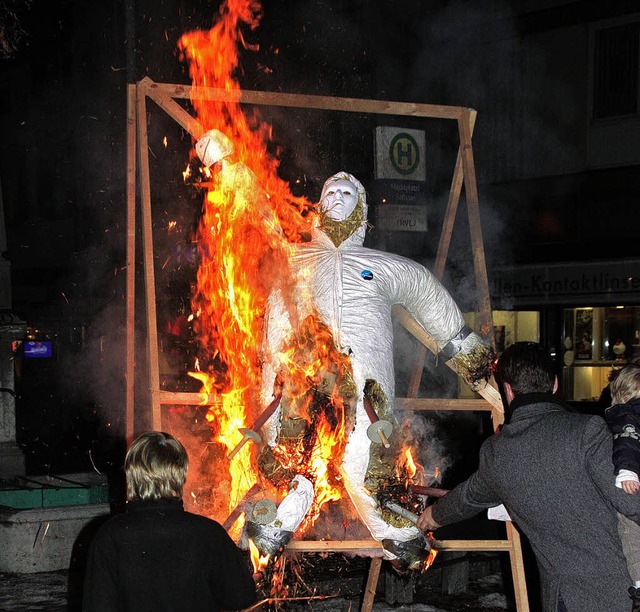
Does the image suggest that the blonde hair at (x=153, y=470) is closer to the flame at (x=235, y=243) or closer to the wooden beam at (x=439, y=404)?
the flame at (x=235, y=243)

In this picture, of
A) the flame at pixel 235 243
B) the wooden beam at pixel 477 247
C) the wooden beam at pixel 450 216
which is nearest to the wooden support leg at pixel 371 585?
the flame at pixel 235 243

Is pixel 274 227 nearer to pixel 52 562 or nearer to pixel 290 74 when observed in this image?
pixel 52 562

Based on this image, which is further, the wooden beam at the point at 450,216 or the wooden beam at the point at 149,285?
the wooden beam at the point at 450,216

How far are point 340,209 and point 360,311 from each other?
500 mm

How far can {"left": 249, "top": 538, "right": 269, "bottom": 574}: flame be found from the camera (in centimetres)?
351

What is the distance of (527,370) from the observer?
9.18 feet

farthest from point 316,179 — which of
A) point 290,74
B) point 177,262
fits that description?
point 177,262

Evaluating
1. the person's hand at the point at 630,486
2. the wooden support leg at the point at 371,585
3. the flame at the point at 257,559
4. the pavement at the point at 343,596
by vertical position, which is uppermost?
the person's hand at the point at 630,486

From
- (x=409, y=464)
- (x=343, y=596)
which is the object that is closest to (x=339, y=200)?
(x=409, y=464)

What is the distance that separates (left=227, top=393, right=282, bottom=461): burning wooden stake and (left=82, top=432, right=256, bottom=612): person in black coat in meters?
0.96

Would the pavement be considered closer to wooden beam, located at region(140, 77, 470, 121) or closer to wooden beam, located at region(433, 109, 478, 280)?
wooden beam, located at region(433, 109, 478, 280)

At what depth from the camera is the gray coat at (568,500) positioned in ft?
8.29

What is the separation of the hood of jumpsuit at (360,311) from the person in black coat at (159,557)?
122 centimetres

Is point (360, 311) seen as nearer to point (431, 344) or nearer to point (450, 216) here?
point (431, 344)
